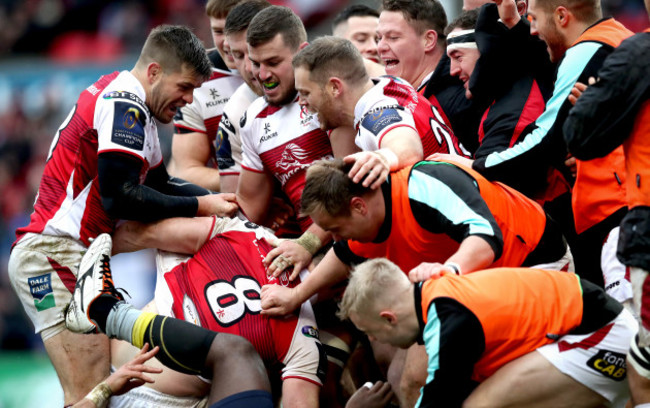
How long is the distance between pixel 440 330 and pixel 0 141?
41.5ft

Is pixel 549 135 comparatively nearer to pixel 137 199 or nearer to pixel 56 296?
pixel 137 199

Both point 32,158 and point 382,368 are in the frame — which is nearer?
point 382,368

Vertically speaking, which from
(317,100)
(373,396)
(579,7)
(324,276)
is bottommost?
(373,396)

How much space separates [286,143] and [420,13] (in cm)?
140

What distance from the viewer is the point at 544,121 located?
4.21m

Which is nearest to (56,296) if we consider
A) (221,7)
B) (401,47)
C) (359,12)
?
(221,7)

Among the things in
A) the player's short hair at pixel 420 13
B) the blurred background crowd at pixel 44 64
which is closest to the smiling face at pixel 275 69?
the player's short hair at pixel 420 13

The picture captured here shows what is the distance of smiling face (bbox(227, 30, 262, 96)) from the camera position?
5806 millimetres

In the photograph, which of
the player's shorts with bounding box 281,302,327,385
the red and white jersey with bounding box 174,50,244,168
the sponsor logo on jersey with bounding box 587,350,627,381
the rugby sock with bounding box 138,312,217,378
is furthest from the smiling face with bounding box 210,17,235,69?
the sponsor logo on jersey with bounding box 587,350,627,381

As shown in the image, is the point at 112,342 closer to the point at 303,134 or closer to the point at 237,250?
the point at 237,250

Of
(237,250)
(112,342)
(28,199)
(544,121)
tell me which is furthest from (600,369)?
(28,199)

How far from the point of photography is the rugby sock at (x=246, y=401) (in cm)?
426

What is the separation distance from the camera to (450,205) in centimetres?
397

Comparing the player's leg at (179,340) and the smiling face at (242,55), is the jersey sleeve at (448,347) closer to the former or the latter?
the player's leg at (179,340)
